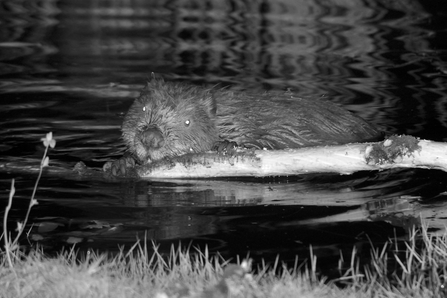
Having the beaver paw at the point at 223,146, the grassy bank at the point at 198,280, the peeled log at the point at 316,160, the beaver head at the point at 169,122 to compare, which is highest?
the beaver head at the point at 169,122

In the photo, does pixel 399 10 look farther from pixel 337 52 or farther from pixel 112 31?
→ pixel 112 31

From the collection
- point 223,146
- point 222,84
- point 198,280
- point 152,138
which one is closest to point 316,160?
point 223,146

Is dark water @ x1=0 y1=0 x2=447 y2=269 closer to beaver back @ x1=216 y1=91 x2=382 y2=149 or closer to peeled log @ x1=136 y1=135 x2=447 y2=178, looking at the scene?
peeled log @ x1=136 y1=135 x2=447 y2=178

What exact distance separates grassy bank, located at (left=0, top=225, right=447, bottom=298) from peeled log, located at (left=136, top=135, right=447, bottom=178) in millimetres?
1160

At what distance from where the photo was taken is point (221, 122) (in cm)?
738

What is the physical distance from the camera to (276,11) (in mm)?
17688

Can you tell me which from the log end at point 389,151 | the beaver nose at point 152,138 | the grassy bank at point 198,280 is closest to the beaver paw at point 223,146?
the beaver nose at point 152,138

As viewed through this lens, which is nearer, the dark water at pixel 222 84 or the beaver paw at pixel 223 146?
the dark water at pixel 222 84

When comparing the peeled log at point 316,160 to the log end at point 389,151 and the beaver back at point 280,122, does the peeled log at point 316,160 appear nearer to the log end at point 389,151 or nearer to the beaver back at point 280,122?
the log end at point 389,151

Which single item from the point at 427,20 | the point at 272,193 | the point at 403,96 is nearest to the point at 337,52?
the point at 403,96

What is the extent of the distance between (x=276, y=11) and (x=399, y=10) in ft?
8.75

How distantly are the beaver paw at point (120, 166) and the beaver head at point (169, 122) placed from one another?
0.28ft

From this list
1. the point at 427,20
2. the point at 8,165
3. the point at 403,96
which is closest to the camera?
the point at 8,165

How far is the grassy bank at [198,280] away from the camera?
406 centimetres
